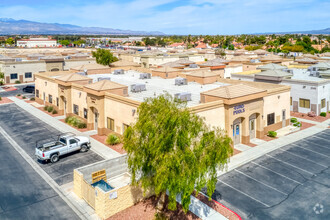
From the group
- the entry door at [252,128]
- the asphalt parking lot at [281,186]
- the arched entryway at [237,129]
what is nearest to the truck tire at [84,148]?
the asphalt parking lot at [281,186]

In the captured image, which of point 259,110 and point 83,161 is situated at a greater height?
point 259,110

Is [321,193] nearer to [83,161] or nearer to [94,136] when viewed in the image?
[83,161]

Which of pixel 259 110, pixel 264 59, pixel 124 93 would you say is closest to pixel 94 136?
pixel 124 93

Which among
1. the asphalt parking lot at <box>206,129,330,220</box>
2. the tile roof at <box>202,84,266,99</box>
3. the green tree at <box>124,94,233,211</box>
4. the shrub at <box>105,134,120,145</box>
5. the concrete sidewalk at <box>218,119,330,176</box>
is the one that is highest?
the tile roof at <box>202,84,266,99</box>

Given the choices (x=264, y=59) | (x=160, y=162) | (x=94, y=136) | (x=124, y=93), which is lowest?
(x=94, y=136)

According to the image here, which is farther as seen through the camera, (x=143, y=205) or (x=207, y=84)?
(x=207, y=84)

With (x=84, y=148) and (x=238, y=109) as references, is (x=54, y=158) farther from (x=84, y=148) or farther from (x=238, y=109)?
(x=238, y=109)

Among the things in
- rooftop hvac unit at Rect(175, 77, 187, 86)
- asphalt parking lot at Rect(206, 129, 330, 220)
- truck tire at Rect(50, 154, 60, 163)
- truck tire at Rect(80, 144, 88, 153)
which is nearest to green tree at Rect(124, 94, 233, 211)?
asphalt parking lot at Rect(206, 129, 330, 220)

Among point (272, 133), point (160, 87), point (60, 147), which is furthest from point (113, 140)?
point (272, 133)

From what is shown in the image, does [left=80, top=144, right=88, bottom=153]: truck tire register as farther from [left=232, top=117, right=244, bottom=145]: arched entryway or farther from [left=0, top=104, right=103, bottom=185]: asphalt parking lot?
[left=232, top=117, right=244, bottom=145]: arched entryway
